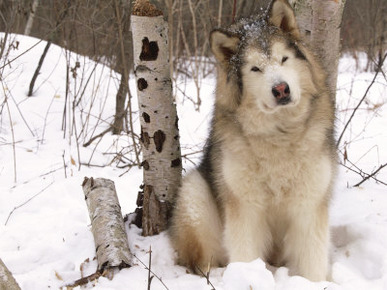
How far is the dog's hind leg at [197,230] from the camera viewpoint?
2879 mm

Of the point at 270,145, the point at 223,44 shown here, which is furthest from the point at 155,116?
the point at 270,145

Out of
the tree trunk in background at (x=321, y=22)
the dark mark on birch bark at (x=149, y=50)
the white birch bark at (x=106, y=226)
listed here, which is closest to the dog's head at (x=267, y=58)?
the dark mark on birch bark at (x=149, y=50)

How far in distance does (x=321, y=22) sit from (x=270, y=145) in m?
1.52

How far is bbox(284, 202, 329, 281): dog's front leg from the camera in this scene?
2.67 metres

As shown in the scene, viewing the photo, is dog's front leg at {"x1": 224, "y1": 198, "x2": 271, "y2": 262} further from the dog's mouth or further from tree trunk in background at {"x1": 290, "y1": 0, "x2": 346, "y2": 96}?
tree trunk in background at {"x1": 290, "y1": 0, "x2": 346, "y2": 96}

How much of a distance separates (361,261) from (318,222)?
18.4 inches

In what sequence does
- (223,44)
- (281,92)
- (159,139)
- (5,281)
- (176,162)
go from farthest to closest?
(176,162) → (159,139) → (223,44) → (281,92) → (5,281)

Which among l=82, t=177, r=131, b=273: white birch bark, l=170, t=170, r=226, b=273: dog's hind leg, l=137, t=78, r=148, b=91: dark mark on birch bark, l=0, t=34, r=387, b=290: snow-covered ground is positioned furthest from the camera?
l=137, t=78, r=148, b=91: dark mark on birch bark

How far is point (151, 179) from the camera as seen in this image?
3186 millimetres

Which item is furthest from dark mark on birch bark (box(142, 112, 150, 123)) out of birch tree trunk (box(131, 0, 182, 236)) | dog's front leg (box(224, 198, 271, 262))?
dog's front leg (box(224, 198, 271, 262))

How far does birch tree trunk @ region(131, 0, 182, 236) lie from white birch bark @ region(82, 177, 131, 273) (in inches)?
10.4

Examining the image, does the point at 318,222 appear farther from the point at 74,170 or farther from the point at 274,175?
the point at 74,170

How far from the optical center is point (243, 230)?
106 inches

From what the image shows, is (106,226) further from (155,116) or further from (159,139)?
(155,116)
